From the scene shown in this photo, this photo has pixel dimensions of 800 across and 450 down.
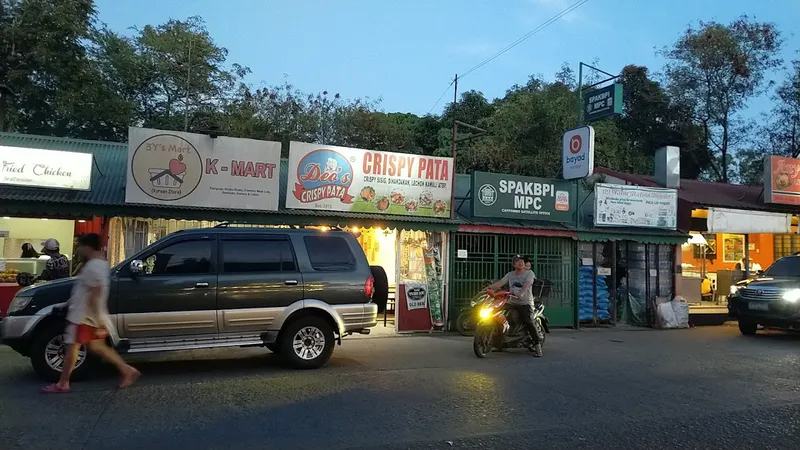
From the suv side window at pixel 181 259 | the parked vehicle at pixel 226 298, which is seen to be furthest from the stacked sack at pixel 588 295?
the suv side window at pixel 181 259

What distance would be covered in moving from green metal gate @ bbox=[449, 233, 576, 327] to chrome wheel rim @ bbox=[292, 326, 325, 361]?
516 cm

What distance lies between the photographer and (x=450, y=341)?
12.1 metres

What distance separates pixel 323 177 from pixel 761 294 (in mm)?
9808

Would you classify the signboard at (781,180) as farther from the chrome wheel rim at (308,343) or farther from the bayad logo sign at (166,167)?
the bayad logo sign at (166,167)

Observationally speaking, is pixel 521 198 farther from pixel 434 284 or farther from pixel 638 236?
pixel 638 236

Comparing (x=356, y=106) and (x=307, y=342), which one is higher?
(x=356, y=106)

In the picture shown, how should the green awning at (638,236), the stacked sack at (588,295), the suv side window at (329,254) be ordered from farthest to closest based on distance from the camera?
the stacked sack at (588,295) < the green awning at (638,236) < the suv side window at (329,254)

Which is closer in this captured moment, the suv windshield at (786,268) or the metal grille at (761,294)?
the metal grille at (761,294)

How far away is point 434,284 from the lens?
13.3 metres

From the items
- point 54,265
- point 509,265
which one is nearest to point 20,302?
point 54,265

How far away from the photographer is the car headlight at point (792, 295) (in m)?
12.9

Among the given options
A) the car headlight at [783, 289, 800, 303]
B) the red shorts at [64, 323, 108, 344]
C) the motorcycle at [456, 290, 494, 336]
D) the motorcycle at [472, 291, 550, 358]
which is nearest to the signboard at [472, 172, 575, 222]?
the motorcycle at [456, 290, 494, 336]

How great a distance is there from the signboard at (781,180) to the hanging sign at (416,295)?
478 inches

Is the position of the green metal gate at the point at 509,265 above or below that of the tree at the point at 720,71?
below
